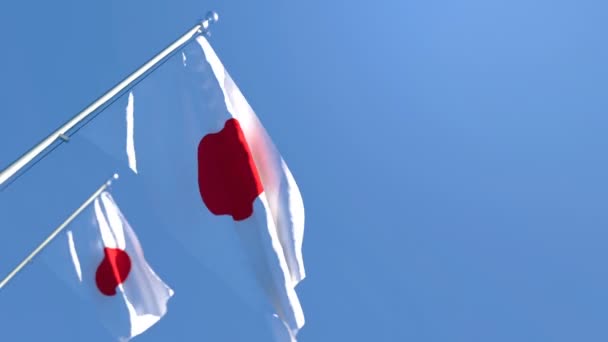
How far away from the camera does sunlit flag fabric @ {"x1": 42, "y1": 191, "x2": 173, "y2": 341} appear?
9.23 metres

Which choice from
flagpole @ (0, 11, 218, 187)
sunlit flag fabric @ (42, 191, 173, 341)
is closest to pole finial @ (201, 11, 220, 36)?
flagpole @ (0, 11, 218, 187)

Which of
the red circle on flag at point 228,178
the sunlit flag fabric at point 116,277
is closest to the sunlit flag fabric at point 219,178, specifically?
the red circle on flag at point 228,178

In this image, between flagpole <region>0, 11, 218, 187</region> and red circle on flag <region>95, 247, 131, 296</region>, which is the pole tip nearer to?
red circle on flag <region>95, 247, 131, 296</region>

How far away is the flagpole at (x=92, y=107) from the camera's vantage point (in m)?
5.00

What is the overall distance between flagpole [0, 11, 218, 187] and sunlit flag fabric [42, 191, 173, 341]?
A: 3.53 m

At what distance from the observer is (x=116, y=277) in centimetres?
922

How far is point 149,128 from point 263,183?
1471 mm

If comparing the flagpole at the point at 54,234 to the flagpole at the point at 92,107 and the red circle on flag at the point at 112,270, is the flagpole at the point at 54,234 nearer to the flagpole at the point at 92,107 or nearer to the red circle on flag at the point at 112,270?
the red circle on flag at the point at 112,270

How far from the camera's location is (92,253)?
9.30m

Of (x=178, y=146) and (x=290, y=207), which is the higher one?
(x=178, y=146)

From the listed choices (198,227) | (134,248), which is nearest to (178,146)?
(198,227)

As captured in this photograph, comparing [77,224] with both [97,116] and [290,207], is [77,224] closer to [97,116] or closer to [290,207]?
[97,116]

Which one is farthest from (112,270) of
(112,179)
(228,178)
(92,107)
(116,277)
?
(92,107)

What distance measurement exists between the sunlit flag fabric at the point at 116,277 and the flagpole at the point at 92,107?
3528 millimetres
